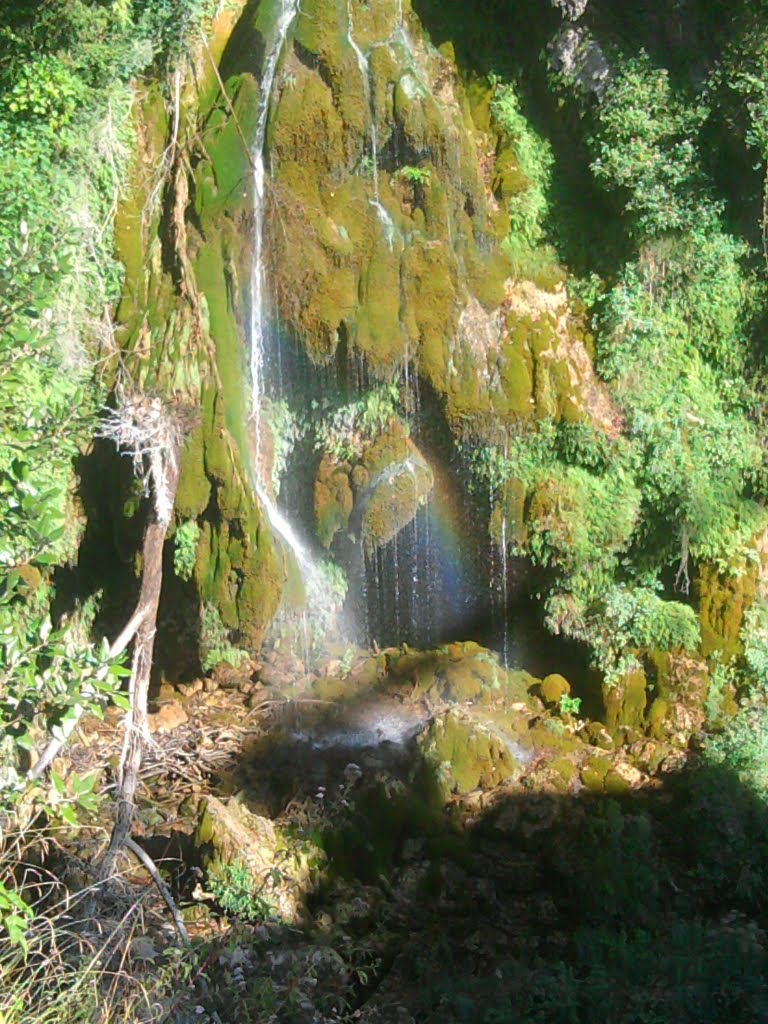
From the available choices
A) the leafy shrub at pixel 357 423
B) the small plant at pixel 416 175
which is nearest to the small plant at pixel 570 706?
the leafy shrub at pixel 357 423

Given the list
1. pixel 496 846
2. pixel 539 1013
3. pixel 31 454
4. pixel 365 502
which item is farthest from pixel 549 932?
pixel 31 454

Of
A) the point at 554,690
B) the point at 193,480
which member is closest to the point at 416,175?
the point at 193,480

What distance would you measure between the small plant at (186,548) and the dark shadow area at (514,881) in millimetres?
1510

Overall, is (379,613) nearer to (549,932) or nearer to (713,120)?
(549,932)

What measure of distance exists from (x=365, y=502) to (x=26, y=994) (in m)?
6.03

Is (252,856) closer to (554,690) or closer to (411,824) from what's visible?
(411,824)

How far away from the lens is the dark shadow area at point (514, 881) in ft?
18.5

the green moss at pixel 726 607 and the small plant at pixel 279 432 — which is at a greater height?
the small plant at pixel 279 432

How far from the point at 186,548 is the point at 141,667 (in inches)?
121

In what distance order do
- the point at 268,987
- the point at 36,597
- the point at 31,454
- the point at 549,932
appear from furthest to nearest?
the point at 36,597 → the point at 549,932 → the point at 268,987 → the point at 31,454

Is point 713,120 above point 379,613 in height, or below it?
above

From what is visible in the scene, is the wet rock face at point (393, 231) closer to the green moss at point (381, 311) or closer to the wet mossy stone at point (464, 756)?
the green moss at point (381, 311)

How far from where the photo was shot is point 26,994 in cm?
358

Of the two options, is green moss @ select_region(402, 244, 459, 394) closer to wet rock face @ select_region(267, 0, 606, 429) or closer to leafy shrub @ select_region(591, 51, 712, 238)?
wet rock face @ select_region(267, 0, 606, 429)
